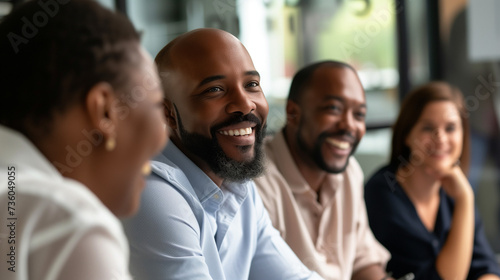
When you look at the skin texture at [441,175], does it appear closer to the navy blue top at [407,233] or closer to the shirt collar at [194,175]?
the navy blue top at [407,233]

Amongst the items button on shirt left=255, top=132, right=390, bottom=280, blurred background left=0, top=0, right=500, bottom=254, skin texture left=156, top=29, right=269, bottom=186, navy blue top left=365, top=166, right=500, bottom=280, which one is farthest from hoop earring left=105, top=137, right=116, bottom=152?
blurred background left=0, top=0, right=500, bottom=254

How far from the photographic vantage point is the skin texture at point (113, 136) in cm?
46

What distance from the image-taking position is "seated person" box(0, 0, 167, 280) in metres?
0.43

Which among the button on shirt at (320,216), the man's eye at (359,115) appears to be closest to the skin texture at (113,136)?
the button on shirt at (320,216)

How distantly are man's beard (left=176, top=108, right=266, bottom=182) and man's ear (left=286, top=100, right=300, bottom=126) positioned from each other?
1.48ft

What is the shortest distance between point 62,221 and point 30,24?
0.71 feet

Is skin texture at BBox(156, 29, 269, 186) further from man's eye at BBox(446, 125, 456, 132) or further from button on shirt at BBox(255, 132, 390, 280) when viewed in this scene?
man's eye at BBox(446, 125, 456, 132)

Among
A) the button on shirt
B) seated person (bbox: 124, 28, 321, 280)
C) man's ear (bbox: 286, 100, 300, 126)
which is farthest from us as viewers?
man's ear (bbox: 286, 100, 300, 126)

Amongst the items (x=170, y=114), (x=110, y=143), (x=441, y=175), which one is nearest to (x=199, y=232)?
(x=170, y=114)

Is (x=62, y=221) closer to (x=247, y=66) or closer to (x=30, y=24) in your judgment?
(x=30, y=24)

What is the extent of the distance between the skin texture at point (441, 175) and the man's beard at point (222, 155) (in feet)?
2.43

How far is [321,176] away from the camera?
1.47 metres

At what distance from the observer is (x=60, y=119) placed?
0.47 metres

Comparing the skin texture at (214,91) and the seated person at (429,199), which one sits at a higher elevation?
the skin texture at (214,91)
